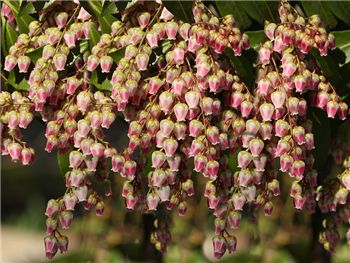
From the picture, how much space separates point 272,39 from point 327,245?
2.54 feet

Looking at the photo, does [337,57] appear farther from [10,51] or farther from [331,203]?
[10,51]

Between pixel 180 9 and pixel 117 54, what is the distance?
221 mm

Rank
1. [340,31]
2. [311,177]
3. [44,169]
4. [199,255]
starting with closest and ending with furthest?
[311,177] < [340,31] < [199,255] < [44,169]

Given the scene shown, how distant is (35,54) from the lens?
2236 millimetres

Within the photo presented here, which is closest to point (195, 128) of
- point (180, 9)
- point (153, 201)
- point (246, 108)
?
point (246, 108)

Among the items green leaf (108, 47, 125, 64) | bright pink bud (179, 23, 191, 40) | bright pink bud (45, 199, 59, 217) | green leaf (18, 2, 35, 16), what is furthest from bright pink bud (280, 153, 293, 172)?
Answer: green leaf (18, 2, 35, 16)

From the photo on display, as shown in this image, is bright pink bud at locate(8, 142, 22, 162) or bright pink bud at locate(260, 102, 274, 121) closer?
bright pink bud at locate(260, 102, 274, 121)

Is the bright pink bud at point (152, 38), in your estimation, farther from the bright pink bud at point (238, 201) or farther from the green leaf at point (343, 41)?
the green leaf at point (343, 41)

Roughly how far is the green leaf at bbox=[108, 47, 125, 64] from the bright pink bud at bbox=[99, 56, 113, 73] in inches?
0.6

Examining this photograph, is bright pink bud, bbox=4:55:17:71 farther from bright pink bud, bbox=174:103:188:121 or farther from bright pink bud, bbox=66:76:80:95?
bright pink bud, bbox=174:103:188:121

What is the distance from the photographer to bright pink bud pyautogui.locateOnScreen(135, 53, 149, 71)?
207 centimetres

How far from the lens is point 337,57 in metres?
2.37

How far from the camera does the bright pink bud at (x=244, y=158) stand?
2.11m

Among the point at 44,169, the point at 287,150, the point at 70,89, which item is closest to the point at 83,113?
the point at 70,89
